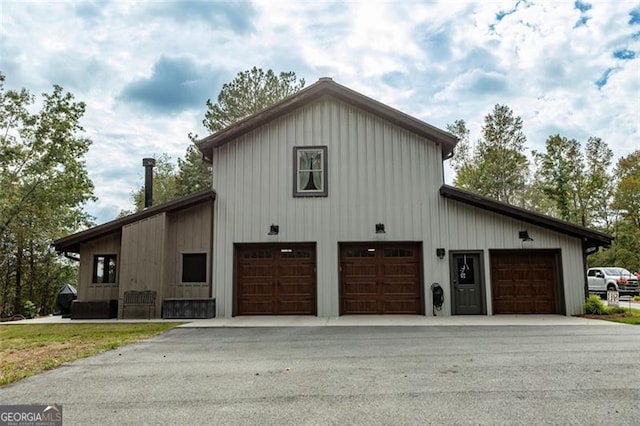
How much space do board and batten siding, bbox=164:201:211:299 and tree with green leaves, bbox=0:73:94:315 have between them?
390 inches

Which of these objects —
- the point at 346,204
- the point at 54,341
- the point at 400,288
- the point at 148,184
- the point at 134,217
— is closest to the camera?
the point at 54,341

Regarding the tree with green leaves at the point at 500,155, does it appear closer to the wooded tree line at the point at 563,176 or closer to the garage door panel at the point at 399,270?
the wooded tree line at the point at 563,176

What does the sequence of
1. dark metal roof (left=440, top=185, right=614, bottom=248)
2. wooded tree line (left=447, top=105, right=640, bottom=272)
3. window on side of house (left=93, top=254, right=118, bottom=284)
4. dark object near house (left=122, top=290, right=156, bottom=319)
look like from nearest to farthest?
dark metal roof (left=440, top=185, right=614, bottom=248)
dark object near house (left=122, top=290, right=156, bottom=319)
window on side of house (left=93, top=254, right=118, bottom=284)
wooded tree line (left=447, top=105, right=640, bottom=272)

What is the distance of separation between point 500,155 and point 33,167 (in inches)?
1022

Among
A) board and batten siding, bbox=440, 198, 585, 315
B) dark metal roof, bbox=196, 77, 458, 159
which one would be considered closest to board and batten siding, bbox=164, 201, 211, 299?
dark metal roof, bbox=196, 77, 458, 159

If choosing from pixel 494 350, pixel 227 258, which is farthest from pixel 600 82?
pixel 227 258

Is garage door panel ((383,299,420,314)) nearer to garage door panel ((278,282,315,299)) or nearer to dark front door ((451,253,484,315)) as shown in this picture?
dark front door ((451,253,484,315))

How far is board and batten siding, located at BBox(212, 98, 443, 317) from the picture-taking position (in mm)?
12391

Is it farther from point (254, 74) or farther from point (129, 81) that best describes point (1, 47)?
point (254, 74)

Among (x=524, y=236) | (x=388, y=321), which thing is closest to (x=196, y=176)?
(x=388, y=321)

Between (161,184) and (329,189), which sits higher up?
(161,184)

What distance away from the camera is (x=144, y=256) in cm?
1216

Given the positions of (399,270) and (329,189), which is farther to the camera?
(329,189)

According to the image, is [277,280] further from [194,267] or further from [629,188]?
[629,188]
